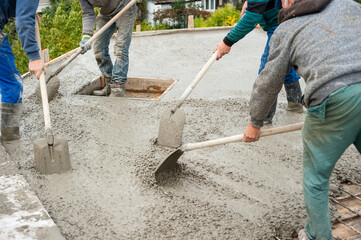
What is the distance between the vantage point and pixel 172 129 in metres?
3.54

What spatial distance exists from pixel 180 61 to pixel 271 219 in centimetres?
417

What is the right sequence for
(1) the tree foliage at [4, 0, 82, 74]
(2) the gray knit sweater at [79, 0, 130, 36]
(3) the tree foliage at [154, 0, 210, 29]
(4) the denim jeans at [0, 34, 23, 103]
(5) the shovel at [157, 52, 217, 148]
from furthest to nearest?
(3) the tree foliage at [154, 0, 210, 29] → (1) the tree foliage at [4, 0, 82, 74] → (2) the gray knit sweater at [79, 0, 130, 36] → (5) the shovel at [157, 52, 217, 148] → (4) the denim jeans at [0, 34, 23, 103]

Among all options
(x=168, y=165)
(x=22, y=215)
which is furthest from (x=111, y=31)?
(x=22, y=215)

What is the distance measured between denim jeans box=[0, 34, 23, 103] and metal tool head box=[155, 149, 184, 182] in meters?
1.55

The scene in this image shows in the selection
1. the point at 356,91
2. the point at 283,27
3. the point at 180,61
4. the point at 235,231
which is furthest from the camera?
the point at 180,61

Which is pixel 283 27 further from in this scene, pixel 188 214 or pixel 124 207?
pixel 124 207

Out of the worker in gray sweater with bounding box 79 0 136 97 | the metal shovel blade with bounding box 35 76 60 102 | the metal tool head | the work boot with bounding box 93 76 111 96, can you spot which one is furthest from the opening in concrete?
the metal tool head

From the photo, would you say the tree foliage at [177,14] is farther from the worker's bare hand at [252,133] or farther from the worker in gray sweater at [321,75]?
the worker in gray sweater at [321,75]

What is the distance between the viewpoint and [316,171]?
2.18 meters

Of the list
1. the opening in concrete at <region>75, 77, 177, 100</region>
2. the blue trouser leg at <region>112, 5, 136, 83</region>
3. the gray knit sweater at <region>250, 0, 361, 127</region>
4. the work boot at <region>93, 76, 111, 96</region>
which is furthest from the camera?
the opening in concrete at <region>75, 77, 177, 100</region>

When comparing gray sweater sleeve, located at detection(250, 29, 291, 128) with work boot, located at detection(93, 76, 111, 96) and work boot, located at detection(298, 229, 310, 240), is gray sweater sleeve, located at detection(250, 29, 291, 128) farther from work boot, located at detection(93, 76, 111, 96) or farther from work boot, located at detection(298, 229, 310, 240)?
work boot, located at detection(93, 76, 111, 96)

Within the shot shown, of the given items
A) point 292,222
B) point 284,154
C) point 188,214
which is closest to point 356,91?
point 292,222

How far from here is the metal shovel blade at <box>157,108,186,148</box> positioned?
11.5 ft

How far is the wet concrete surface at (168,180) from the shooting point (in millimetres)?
2570
